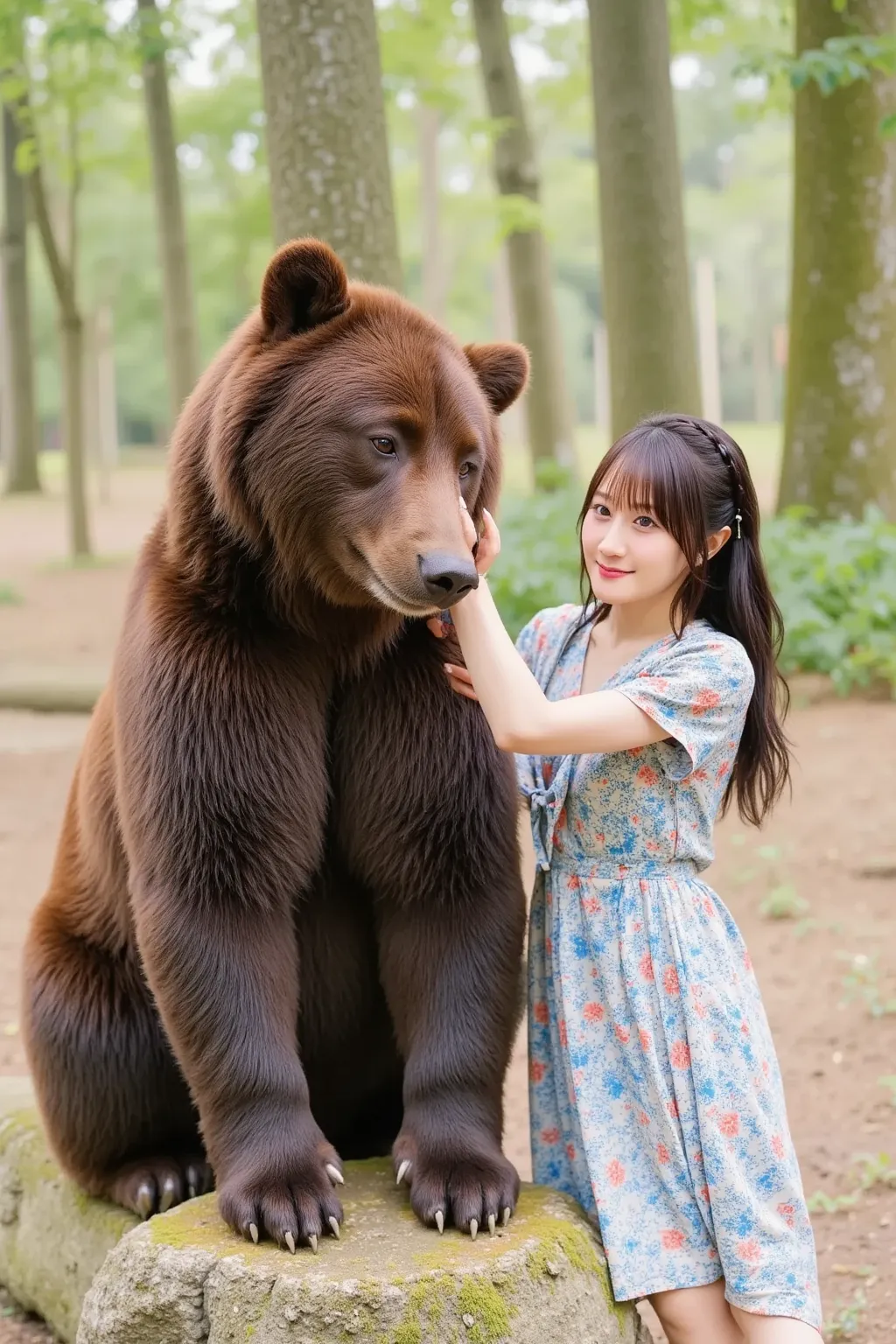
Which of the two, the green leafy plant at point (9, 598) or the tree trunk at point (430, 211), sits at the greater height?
the tree trunk at point (430, 211)

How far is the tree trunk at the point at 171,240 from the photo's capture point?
12789 mm

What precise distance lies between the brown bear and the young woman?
0.54ft

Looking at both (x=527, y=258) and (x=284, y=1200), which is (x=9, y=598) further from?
(x=284, y=1200)

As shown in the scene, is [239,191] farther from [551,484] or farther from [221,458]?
[221,458]

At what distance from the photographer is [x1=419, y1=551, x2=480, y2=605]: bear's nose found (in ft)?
8.19

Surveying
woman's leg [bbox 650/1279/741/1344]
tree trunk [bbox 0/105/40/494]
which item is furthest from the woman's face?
tree trunk [bbox 0/105/40/494]

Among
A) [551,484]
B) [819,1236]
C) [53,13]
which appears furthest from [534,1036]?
[53,13]

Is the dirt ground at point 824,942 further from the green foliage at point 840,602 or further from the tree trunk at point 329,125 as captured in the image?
the tree trunk at point 329,125

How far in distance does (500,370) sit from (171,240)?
36.8 ft

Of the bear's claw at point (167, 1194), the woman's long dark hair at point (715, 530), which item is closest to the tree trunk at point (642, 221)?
the woman's long dark hair at point (715, 530)

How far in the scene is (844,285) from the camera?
896cm

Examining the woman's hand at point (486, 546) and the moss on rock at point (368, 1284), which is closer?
the moss on rock at point (368, 1284)

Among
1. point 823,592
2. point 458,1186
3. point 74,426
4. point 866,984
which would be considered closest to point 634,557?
point 458,1186

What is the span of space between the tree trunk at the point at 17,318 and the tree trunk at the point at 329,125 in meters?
16.3
